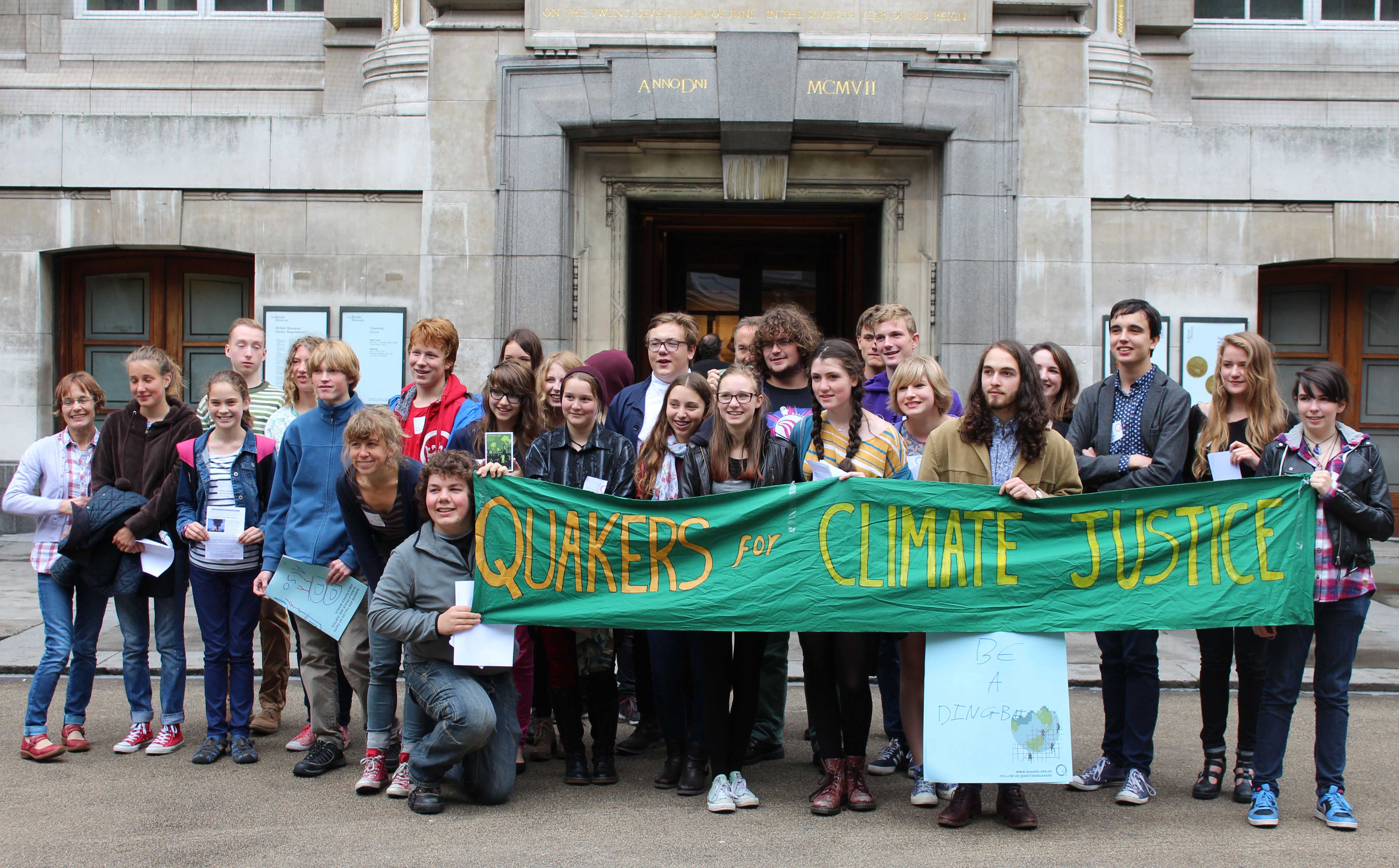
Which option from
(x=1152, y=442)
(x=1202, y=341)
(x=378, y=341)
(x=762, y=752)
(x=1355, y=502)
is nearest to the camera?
(x=1355, y=502)

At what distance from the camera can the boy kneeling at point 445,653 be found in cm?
516

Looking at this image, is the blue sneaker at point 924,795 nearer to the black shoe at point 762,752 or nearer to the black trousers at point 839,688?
the black trousers at point 839,688

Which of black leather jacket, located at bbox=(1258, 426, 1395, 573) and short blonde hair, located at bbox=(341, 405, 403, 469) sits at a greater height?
short blonde hair, located at bbox=(341, 405, 403, 469)

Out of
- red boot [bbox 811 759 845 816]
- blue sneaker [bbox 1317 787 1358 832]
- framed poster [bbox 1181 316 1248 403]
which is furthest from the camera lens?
framed poster [bbox 1181 316 1248 403]

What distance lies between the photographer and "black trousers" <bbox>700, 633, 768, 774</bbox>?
5.28 meters

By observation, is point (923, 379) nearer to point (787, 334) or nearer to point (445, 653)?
point (787, 334)

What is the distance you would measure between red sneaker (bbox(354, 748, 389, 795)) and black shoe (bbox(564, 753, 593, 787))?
84cm

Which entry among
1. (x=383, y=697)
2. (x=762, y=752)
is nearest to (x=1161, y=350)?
(x=762, y=752)

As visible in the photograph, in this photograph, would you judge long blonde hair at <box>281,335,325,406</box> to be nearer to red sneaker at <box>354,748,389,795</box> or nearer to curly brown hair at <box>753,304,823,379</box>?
red sneaker at <box>354,748,389,795</box>

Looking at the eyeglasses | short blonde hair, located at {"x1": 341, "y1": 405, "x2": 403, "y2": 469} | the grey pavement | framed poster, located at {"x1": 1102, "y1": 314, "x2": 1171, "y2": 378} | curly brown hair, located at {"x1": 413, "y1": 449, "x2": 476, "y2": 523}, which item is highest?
framed poster, located at {"x1": 1102, "y1": 314, "x2": 1171, "y2": 378}

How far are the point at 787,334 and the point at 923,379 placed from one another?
78cm

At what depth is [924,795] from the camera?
5.23 m

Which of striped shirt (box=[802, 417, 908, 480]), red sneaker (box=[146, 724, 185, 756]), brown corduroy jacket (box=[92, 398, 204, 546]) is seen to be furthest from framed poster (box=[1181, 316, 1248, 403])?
red sneaker (box=[146, 724, 185, 756])

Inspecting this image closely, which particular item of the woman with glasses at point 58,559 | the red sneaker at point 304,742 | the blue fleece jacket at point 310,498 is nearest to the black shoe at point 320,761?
the red sneaker at point 304,742
